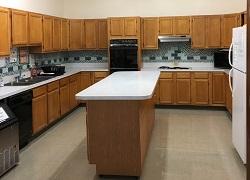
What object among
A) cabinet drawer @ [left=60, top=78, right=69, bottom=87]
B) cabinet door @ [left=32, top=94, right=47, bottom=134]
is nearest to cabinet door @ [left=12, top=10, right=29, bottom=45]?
cabinet door @ [left=32, top=94, right=47, bottom=134]

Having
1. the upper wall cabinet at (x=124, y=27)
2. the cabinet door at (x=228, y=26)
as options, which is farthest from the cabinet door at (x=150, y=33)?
the cabinet door at (x=228, y=26)

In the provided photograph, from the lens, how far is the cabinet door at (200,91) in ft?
21.3

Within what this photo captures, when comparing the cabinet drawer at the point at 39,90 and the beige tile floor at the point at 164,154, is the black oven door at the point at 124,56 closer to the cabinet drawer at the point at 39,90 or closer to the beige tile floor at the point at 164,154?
the beige tile floor at the point at 164,154

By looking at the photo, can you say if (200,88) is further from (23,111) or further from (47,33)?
(23,111)

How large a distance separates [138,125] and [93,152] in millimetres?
599

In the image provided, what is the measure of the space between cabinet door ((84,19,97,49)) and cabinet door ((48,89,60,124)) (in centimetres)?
198

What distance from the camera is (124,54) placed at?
6.79 metres

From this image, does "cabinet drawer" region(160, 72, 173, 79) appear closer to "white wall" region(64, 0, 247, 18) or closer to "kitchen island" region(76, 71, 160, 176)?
"white wall" region(64, 0, 247, 18)

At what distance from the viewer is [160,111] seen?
658 centimetres

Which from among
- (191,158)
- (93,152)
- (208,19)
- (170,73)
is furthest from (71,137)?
(208,19)

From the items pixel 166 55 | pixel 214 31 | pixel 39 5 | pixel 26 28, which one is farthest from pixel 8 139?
pixel 214 31

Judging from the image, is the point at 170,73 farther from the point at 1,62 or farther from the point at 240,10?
the point at 1,62

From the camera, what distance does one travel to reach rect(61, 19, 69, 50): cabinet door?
21.9 ft

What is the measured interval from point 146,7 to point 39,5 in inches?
97.6
